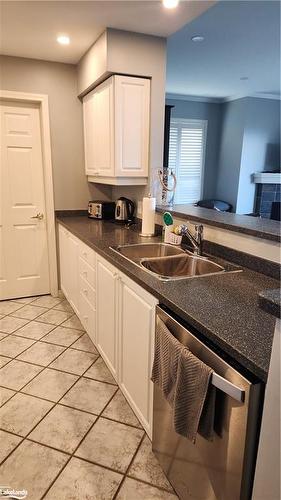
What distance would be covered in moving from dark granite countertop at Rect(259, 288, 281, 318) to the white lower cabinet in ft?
2.35

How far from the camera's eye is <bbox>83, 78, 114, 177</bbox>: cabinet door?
2674 mm

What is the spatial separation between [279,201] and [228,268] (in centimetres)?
504

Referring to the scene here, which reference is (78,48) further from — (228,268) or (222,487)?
(222,487)

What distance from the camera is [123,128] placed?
8.65 feet

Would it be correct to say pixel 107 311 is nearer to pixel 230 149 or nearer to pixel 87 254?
pixel 87 254

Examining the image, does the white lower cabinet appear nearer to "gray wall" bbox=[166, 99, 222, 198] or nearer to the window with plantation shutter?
the window with plantation shutter

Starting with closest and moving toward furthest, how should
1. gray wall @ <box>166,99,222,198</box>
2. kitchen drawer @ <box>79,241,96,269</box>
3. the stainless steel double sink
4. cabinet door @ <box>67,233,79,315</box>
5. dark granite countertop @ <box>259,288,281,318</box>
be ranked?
1. dark granite countertop @ <box>259,288,281,318</box>
2. the stainless steel double sink
3. kitchen drawer @ <box>79,241,96,269</box>
4. cabinet door @ <box>67,233,79,315</box>
5. gray wall @ <box>166,99,222,198</box>

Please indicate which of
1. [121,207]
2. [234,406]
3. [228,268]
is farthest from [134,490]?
[121,207]

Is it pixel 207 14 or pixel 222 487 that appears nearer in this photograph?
pixel 222 487

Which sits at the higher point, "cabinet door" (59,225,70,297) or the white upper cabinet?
the white upper cabinet

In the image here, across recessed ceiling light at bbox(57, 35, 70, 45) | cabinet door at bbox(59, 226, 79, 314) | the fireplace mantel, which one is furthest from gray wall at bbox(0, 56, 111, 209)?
the fireplace mantel

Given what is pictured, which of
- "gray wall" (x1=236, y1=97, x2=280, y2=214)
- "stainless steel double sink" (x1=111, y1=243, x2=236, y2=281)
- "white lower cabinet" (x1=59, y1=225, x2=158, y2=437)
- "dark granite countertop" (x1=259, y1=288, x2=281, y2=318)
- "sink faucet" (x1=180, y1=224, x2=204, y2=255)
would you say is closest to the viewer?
"dark granite countertop" (x1=259, y1=288, x2=281, y2=318)

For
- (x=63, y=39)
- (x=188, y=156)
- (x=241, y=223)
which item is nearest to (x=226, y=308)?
(x=241, y=223)

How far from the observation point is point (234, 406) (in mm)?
947
